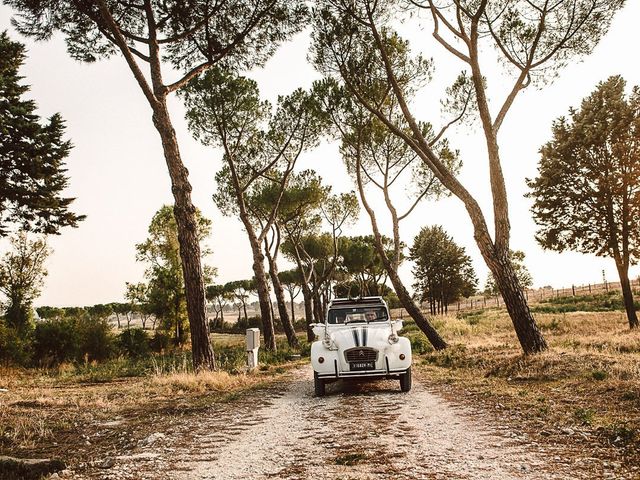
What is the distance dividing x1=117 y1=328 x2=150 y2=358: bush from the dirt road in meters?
16.6

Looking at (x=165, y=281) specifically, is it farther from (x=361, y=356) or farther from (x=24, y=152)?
(x=361, y=356)

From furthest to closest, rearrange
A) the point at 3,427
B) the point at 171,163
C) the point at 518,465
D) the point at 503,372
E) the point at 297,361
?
the point at 297,361
the point at 171,163
the point at 503,372
the point at 3,427
the point at 518,465

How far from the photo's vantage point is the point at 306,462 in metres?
4.30

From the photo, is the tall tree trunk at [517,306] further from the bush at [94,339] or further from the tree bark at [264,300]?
the bush at [94,339]

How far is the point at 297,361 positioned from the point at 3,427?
39.6 feet

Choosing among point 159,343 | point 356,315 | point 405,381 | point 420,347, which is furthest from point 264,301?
point 405,381

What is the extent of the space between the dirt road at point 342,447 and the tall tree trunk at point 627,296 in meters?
16.6

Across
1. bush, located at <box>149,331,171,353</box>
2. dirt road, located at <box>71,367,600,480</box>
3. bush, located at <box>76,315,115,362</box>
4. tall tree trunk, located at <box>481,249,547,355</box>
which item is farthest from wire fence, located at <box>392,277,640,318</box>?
dirt road, located at <box>71,367,600,480</box>

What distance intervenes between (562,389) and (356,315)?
13.3ft

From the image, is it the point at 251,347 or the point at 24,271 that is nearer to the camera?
the point at 251,347

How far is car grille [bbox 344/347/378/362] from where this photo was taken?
330 inches

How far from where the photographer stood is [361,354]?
8.42m

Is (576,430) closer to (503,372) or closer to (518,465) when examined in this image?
(518,465)

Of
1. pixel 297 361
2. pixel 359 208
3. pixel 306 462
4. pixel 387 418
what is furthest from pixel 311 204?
pixel 306 462
